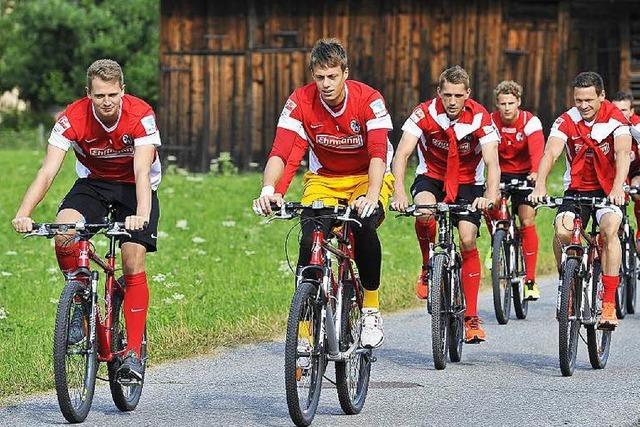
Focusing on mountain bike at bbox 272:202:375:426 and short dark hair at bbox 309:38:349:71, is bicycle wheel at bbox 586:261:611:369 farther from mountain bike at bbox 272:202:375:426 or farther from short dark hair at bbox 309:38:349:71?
short dark hair at bbox 309:38:349:71

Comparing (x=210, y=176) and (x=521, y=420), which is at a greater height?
(x=521, y=420)

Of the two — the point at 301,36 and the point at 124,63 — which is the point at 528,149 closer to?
the point at 301,36

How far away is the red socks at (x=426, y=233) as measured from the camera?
40.5 ft

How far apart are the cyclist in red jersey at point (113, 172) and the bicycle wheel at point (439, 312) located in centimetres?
219

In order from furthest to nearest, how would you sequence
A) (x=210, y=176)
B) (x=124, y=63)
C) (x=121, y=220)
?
(x=124, y=63), (x=210, y=176), (x=121, y=220)

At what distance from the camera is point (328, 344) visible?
28.5 feet

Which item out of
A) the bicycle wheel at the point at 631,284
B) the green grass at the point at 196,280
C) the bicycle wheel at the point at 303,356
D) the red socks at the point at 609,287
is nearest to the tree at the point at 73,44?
the green grass at the point at 196,280

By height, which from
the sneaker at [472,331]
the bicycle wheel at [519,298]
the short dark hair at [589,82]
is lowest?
the bicycle wheel at [519,298]

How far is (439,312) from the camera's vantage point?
421 inches

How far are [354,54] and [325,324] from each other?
956 inches

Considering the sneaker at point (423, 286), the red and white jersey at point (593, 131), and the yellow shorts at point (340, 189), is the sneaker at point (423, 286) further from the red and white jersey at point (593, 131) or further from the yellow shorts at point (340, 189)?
the yellow shorts at point (340, 189)

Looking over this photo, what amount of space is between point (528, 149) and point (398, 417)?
237 inches

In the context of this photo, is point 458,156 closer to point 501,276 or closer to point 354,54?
point 501,276

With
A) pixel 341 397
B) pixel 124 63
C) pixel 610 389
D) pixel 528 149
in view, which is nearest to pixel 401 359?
pixel 610 389
